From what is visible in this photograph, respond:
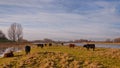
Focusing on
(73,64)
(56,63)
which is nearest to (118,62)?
(73,64)

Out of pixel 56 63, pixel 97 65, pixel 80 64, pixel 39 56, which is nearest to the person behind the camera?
pixel 97 65

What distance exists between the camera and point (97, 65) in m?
Answer: 19.9

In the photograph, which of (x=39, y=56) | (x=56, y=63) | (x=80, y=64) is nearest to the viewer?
(x=80, y=64)

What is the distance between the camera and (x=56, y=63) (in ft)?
74.7

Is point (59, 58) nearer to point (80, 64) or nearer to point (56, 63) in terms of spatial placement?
point (56, 63)

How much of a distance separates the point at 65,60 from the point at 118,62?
4956mm

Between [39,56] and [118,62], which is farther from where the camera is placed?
[39,56]

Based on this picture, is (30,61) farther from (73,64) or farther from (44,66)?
(73,64)

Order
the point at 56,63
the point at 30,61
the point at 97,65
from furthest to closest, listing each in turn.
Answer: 1. the point at 30,61
2. the point at 56,63
3. the point at 97,65

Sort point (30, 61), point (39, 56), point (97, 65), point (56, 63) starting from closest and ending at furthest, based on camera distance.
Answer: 1. point (97, 65)
2. point (56, 63)
3. point (30, 61)
4. point (39, 56)

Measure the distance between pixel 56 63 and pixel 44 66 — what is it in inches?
54.1

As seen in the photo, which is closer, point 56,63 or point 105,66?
point 105,66

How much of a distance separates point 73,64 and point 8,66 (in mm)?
6683

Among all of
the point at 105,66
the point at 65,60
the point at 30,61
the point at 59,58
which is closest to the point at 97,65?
the point at 105,66
